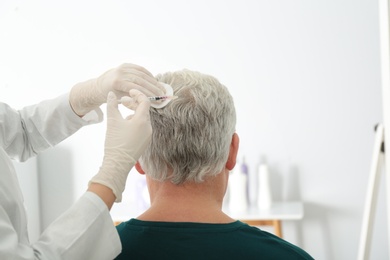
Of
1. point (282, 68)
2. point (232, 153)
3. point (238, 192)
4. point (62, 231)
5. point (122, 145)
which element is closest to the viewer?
point (62, 231)

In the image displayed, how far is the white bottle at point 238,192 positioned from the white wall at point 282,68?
19cm

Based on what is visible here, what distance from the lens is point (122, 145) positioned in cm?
112

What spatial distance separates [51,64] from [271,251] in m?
2.43

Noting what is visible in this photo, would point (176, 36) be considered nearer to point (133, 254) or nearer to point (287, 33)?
point (287, 33)

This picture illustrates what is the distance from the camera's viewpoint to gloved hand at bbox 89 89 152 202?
3.56ft

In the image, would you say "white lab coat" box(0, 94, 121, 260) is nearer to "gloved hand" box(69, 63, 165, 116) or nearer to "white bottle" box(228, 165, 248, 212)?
"gloved hand" box(69, 63, 165, 116)

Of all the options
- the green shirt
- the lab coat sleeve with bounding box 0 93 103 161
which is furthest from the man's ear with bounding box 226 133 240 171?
the lab coat sleeve with bounding box 0 93 103 161

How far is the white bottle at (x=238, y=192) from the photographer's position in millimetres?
2826

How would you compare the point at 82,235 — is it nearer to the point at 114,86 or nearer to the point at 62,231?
the point at 62,231

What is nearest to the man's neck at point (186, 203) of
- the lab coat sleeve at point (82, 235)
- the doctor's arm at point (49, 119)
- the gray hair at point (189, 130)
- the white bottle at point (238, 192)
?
the gray hair at point (189, 130)

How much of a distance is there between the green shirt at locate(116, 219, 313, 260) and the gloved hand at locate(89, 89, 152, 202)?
93 millimetres

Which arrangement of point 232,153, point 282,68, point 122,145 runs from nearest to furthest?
point 122,145 → point 232,153 → point 282,68

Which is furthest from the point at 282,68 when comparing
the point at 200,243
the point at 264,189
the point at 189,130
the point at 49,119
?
the point at 200,243

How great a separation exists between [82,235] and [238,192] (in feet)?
6.17
